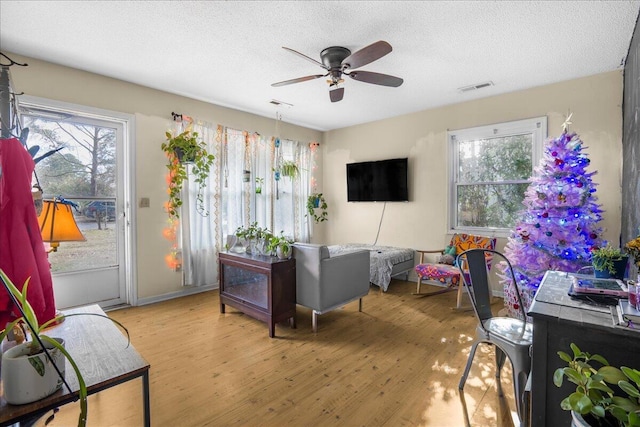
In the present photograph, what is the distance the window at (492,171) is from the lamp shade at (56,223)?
4346 mm

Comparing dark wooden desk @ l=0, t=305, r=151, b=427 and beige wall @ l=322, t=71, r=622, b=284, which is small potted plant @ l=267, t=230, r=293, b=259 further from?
beige wall @ l=322, t=71, r=622, b=284

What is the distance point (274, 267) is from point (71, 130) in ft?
8.87

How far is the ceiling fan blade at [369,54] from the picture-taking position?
229 cm

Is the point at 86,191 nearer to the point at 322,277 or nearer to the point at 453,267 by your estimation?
the point at 322,277

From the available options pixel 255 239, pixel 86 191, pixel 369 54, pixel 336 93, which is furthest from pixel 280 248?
pixel 86 191

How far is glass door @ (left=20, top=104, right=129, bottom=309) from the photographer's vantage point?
3.25 m

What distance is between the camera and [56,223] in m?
1.56

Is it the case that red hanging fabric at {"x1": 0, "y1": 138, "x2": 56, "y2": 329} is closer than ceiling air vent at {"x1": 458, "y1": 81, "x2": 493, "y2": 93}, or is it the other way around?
red hanging fabric at {"x1": 0, "y1": 138, "x2": 56, "y2": 329}

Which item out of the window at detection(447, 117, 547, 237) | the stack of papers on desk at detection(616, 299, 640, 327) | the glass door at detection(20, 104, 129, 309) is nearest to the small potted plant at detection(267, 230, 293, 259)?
the glass door at detection(20, 104, 129, 309)

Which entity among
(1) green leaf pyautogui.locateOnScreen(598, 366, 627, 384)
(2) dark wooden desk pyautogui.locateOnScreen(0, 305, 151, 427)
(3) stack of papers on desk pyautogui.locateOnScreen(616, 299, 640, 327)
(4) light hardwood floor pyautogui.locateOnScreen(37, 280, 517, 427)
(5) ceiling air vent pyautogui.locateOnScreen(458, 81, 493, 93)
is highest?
(5) ceiling air vent pyautogui.locateOnScreen(458, 81, 493, 93)

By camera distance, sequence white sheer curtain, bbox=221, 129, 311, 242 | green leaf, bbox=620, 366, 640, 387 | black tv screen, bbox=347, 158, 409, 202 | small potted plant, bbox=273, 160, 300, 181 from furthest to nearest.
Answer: small potted plant, bbox=273, 160, 300, 181 → black tv screen, bbox=347, 158, 409, 202 → white sheer curtain, bbox=221, 129, 311, 242 → green leaf, bbox=620, 366, 640, 387

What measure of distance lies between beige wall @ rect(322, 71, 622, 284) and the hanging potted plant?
2.54 meters

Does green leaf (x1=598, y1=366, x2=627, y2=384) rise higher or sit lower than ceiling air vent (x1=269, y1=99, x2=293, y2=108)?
lower

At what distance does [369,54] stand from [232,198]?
2.91 m
